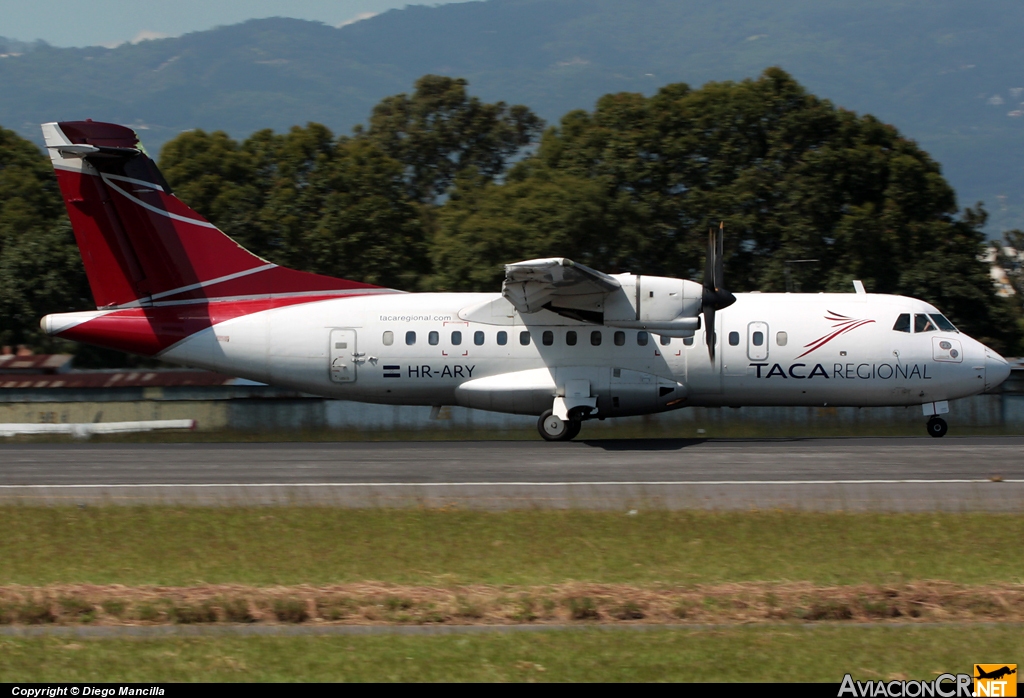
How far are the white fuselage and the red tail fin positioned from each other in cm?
113

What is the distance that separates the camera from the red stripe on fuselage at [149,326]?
22312 millimetres

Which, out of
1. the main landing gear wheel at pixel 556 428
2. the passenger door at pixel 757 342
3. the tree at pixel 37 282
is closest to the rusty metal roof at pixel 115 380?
the tree at pixel 37 282

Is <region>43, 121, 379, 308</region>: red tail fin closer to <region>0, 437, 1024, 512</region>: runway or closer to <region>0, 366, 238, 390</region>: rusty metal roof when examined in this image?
<region>0, 437, 1024, 512</region>: runway

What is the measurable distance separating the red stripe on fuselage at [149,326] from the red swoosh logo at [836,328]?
40.1ft

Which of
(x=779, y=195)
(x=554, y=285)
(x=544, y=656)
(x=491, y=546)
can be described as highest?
(x=779, y=195)

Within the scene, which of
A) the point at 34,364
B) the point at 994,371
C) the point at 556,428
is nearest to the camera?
the point at 994,371

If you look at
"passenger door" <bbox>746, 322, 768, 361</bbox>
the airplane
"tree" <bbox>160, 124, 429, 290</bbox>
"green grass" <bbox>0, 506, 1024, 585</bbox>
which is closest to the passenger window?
the airplane

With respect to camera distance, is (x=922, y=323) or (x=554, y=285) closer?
(x=554, y=285)

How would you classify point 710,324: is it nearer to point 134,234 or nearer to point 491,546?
point 491,546

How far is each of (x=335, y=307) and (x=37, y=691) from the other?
16669 mm

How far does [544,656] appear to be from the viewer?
7.36 m

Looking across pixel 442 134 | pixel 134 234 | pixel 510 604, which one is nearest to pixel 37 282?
pixel 134 234

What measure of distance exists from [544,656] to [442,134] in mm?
58079

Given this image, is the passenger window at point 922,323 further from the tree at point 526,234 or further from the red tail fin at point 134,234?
the red tail fin at point 134,234
